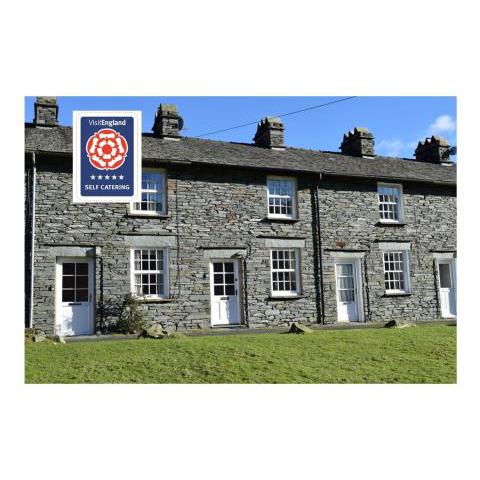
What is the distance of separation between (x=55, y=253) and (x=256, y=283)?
14.6ft

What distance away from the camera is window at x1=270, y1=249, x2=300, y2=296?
12.1 m

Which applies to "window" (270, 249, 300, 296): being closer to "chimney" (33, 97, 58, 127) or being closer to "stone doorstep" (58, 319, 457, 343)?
"stone doorstep" (58, 319, 457, 343)

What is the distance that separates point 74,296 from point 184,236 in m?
2.68

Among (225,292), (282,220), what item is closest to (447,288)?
(282,220)

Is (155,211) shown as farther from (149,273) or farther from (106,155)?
(106,155)

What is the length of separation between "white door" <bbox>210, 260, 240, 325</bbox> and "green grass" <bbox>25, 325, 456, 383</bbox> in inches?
103

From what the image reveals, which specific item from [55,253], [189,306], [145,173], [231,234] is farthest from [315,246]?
[55,253]

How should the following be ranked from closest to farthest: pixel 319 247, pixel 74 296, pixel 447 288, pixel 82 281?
pixel 74 296
pixel 82 281
pixel 447 288
pixel 319 247

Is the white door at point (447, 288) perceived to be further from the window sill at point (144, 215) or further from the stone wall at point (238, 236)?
the window sill at point (144, 215)

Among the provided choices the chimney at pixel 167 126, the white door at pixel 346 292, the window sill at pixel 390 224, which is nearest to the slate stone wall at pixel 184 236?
the white door at pixel 346 292

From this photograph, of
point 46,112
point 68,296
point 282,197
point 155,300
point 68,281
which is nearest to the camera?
point 46,112

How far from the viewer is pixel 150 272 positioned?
11094mm

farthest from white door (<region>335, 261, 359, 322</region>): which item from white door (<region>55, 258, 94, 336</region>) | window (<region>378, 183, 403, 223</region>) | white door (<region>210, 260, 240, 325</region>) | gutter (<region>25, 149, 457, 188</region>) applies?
white door (<region>55, 258, 94, 336</region>)

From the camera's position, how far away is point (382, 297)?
11781 mm
